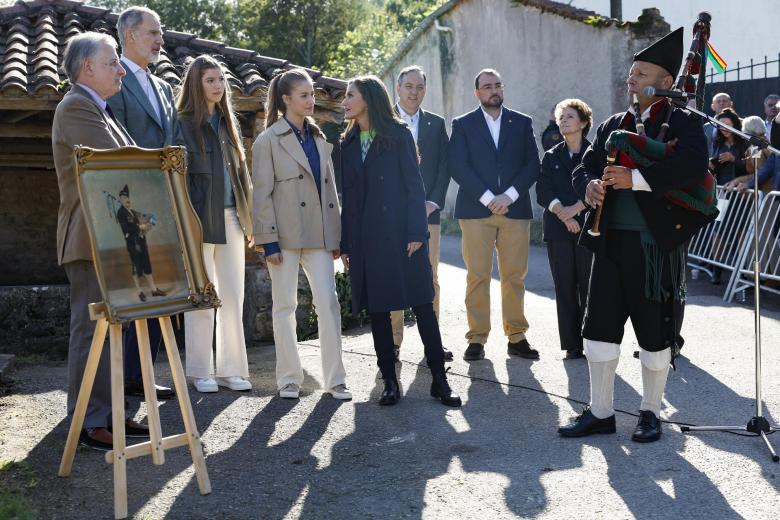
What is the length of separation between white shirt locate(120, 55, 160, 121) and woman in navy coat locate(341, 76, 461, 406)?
1.18 metres

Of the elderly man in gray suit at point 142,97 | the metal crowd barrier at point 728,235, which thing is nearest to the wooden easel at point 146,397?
the elderly man in gray suit at point 142,97

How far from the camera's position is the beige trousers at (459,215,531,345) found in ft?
24.8

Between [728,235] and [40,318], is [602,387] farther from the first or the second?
[728,235]

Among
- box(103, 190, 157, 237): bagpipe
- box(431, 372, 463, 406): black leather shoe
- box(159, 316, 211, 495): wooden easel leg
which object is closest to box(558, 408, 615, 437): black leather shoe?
box(431, 372, 463, 406): black leather shoe

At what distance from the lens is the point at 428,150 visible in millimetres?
7719

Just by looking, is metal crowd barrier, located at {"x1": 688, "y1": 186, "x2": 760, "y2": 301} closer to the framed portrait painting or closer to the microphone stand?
the microphone stand

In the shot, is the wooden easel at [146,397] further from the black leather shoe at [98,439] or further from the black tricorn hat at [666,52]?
the black tricorn hat at [666,52]

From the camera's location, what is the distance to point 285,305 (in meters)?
6.39

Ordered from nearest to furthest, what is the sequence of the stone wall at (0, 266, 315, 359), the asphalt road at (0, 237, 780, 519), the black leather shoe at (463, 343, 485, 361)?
the asphalt road at (0, 237, 780, 519)
the black leather shoe at (463, 343, 485, 361)
the stone wall at (0, 266, 315, 359)

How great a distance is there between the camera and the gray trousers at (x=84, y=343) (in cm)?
511

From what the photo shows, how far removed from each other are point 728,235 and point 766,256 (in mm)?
589

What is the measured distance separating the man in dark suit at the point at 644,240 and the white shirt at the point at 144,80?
2607 mm

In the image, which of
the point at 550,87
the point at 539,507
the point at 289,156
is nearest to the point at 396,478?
the point at 539,507

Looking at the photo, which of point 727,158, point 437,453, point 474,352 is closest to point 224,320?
point 474,352
